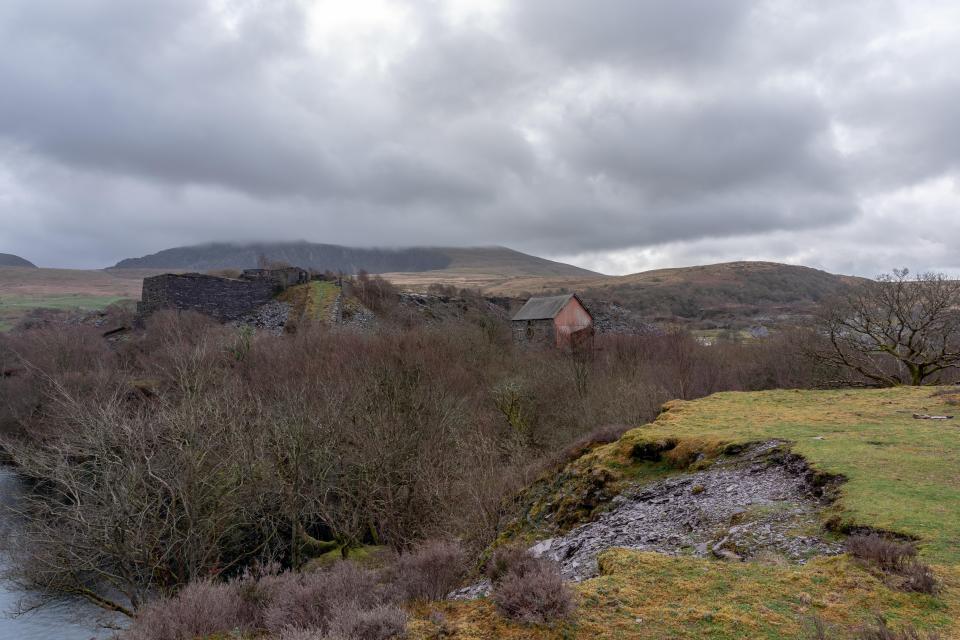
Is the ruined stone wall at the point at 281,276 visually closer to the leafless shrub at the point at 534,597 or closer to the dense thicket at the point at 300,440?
the dense thicket at the point at 300,440

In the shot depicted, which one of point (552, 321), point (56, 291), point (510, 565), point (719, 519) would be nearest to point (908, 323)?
Answer: point (719, 519)

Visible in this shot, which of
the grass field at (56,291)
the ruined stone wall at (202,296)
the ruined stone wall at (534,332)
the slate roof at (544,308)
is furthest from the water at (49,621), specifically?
the grass field at (56,291)

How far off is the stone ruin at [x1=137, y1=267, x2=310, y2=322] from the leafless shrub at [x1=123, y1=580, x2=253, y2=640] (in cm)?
4059

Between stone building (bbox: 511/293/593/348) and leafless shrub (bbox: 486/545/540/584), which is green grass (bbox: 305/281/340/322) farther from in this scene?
leafless shrub (bbox: 486/545/540/584)

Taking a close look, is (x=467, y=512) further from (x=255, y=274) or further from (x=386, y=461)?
(x=255, y=274)

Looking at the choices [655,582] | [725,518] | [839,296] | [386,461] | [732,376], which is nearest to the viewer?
[655,582]

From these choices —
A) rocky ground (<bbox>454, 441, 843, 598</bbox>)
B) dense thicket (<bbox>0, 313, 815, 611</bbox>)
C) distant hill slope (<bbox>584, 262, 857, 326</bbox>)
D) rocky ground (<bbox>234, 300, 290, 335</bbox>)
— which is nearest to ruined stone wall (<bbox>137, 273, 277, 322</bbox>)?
rocky ground (<bbox>234, 300, 290, 335</bbox>)

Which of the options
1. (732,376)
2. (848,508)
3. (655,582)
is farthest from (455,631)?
(732,376)

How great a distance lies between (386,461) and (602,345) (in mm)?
22583

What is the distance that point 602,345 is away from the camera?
123 feet

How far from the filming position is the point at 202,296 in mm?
44344

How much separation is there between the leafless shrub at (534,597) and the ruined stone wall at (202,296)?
43758mm

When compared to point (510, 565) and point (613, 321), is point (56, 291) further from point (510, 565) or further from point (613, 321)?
point (510, 565)

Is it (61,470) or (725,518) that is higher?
(725,518)
